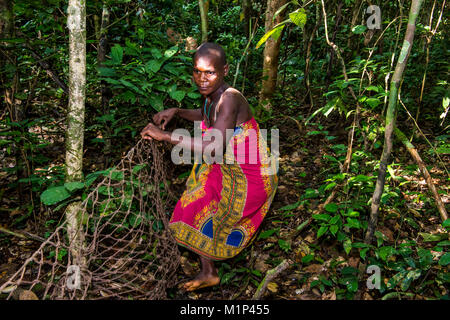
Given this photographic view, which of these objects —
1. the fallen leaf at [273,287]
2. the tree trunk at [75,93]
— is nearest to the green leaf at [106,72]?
the tree trunk at [75,93]

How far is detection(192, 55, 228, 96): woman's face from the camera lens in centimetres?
215

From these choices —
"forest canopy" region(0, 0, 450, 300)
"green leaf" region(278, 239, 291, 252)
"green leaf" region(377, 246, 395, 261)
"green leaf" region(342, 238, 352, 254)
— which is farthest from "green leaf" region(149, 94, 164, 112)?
"green leaf" region(377, 246, 395, 261)

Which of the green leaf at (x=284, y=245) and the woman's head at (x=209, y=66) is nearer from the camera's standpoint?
the woman's head at (x=209, y=66)

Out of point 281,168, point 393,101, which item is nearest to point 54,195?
point 393,101

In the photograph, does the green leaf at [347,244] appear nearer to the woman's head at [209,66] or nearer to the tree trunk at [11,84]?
the woman's head at [209,66]

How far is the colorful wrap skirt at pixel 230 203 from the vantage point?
7.62 ft

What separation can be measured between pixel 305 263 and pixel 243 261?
1.61 feet

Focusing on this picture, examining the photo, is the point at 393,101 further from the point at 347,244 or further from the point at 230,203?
the point at 230,203

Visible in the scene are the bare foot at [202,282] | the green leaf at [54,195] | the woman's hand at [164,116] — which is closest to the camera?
the green leaf at [54,195]

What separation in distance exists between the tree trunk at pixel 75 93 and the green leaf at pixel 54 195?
0.17m

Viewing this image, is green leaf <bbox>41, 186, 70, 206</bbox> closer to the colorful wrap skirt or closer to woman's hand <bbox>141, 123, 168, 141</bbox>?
woman's hand <bbox>141, 123, 168, 141</bbox>

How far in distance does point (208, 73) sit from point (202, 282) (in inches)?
58.3

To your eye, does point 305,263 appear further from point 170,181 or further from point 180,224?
point 170,181
